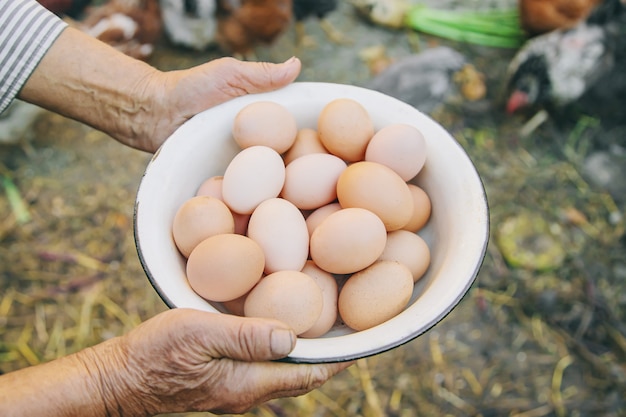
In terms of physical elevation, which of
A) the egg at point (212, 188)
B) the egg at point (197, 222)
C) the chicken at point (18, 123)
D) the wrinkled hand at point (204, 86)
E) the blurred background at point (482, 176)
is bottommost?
the blurred background at point (482, 176)

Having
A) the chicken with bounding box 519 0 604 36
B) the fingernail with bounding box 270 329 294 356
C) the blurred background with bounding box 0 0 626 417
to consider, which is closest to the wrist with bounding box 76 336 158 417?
the fingernail with bounding box 270 329 294 356

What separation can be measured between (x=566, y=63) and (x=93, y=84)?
5.98 ft

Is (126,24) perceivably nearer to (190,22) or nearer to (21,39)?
(190,22)

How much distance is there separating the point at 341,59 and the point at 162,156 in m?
1.73

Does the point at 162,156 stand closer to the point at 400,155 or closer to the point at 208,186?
the point at 208,186

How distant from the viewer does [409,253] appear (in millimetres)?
968

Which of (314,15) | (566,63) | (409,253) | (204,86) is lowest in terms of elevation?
(566,63)

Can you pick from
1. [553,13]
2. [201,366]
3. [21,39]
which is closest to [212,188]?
[201,366]

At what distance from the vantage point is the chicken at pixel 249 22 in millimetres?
2230

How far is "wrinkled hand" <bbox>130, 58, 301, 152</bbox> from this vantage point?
109cm

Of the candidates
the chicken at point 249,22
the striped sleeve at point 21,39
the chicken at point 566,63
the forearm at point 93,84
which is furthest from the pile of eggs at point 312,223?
the chicken at point 566,63

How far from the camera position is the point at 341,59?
2551mm

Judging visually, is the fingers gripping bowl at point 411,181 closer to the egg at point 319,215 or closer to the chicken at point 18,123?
the egg at point 319,215

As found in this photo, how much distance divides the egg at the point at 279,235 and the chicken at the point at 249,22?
1.50m
